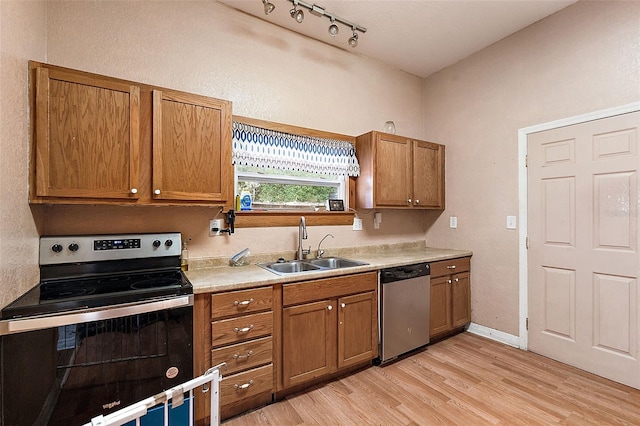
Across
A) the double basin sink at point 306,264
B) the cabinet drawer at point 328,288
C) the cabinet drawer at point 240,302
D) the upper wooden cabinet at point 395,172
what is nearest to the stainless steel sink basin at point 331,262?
the double basin sink at point 306,264

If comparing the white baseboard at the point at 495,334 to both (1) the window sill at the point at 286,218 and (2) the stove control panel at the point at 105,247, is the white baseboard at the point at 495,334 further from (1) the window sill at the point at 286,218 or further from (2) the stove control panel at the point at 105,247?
(2) the stove control panel at the point at 105,247

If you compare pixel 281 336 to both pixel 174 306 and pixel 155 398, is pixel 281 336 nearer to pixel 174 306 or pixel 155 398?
pixel 174 306

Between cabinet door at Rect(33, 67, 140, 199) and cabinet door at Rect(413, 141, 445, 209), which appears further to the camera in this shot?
cabinet door at Rect(413, 141, 445, 209)

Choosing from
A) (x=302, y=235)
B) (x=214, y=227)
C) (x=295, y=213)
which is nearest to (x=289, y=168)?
(x=295, y=213)

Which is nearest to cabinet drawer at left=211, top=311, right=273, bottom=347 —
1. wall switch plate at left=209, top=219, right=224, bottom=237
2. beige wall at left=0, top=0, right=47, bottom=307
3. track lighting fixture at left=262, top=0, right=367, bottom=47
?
wall switch plate at left=209, top=219, right=224, bottom=237

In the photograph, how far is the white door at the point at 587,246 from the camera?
2184 mm

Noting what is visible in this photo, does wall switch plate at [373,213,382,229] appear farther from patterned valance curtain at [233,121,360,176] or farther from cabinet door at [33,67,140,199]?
cabinet door at [33,67,140,199]

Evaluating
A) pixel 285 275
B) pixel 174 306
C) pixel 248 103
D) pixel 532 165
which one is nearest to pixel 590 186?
pixel 532 165

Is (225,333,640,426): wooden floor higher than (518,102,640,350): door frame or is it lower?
lower

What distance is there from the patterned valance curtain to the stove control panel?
33.3 inches

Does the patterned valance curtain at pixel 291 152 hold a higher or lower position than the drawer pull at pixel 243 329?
higher

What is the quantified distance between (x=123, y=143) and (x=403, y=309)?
2448 millimetres

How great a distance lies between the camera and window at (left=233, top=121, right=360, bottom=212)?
2.52 metres

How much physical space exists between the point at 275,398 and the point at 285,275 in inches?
33.9
